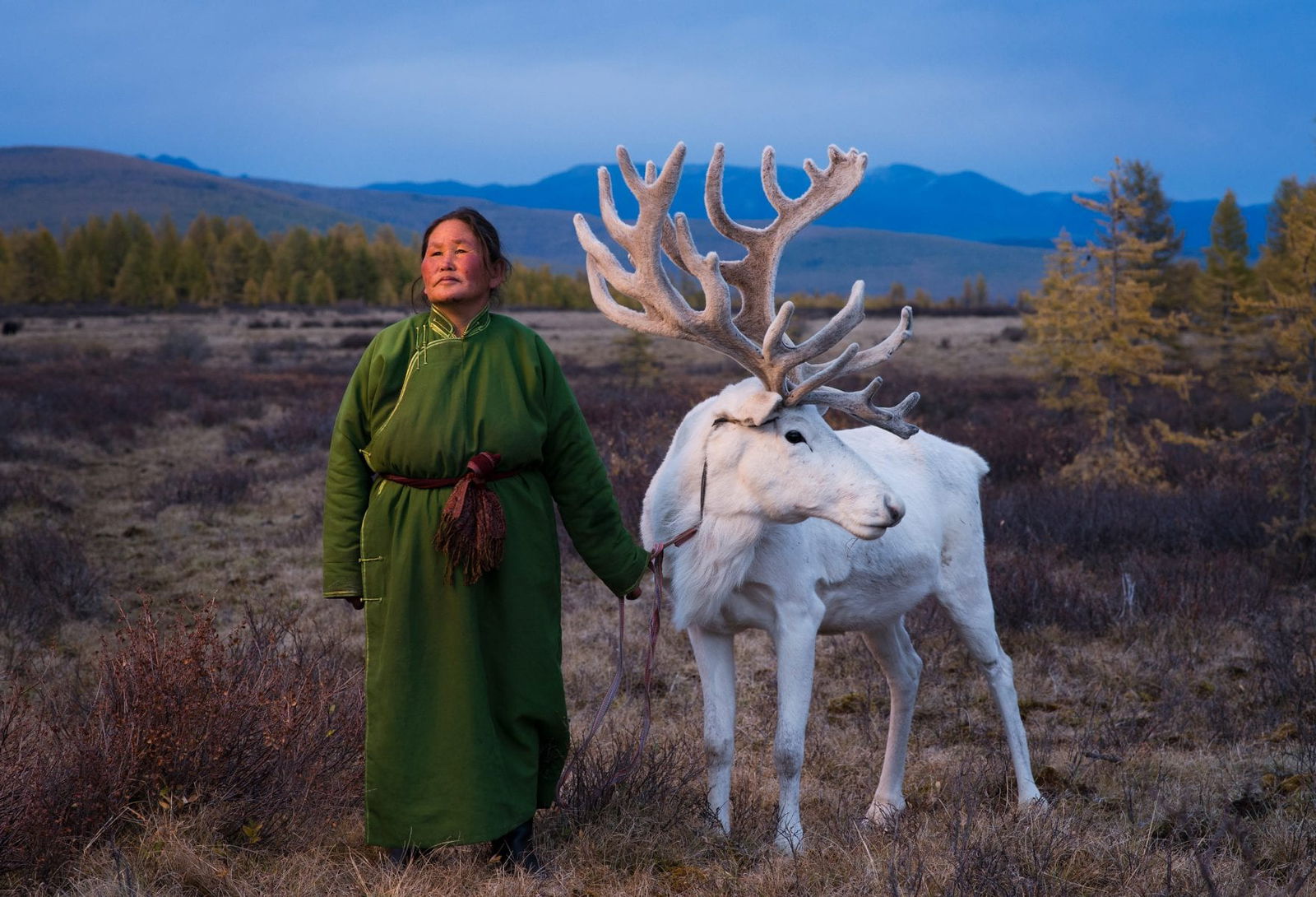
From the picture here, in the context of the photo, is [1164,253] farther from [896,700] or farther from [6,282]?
[6,282]

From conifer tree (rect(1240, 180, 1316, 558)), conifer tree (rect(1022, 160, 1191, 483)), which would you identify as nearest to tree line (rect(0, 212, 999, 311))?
conifer tree (rect(1022, 160, 1191, 483))

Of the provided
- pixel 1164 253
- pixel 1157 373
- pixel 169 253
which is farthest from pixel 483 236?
pixel 169 253

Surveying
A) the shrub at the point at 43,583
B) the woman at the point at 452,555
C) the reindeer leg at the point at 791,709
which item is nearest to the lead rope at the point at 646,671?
the woman at the point at 452,555

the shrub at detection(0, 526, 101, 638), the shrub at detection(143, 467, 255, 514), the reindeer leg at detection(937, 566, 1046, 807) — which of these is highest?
the reindeer leg at detection(937, 566, 1046, 807)

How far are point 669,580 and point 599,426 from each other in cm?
988

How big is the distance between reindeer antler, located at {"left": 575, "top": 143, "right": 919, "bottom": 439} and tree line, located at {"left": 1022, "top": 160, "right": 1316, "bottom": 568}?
5.85 meters

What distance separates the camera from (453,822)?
3164mm

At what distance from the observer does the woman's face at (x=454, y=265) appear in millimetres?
3279

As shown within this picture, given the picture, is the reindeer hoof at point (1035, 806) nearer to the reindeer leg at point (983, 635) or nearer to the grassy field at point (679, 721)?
the grassy field at point (679, 721)

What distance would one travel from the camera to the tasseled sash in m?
3.09

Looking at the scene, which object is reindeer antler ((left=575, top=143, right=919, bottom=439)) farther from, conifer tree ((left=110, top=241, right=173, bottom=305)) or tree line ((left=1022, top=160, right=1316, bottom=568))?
conifer tree ((left=110, top=241, right=173, bottom=305))

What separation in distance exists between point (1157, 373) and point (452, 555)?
1500 cm

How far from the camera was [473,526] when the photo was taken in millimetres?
3104

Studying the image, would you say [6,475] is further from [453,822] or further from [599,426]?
[453,822]
